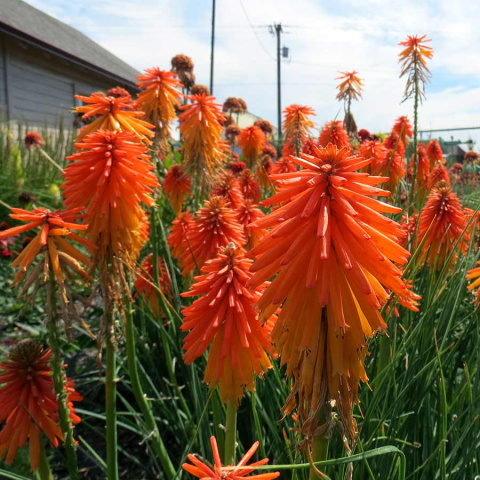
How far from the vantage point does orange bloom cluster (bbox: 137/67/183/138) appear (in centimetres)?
305

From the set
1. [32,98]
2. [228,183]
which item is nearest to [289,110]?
[228,183]

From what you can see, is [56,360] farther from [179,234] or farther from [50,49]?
[50,49]

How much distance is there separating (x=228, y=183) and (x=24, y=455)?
A: 1.88 m

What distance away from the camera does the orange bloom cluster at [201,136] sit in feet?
10.5

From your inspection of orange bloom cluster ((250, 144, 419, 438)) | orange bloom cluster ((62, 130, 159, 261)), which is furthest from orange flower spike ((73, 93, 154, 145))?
orange bloom cluster ((250, 144, 419, 438))

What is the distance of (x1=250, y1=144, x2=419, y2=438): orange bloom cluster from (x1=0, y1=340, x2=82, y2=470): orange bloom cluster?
108 centimetres

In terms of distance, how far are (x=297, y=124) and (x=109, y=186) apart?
2.02 meters

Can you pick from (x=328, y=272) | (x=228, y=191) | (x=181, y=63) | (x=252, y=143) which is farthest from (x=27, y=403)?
(x=181, y=63)

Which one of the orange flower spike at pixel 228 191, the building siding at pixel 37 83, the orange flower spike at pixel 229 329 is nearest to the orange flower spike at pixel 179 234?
the orange flower spike at pixel 228 191

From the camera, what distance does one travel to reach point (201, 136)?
3219mm

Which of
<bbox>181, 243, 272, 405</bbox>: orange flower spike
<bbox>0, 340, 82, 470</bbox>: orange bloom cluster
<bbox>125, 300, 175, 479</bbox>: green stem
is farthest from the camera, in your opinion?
<bbox>125, 300, 175, 479</bbox>: green stem

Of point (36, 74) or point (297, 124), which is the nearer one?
point (297, 124)

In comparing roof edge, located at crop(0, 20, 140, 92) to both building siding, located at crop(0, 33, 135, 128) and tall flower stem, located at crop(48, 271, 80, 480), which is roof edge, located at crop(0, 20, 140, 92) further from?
tall flower stem, located at crop(48, 271, 80, 480)

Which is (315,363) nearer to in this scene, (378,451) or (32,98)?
(378,451)
